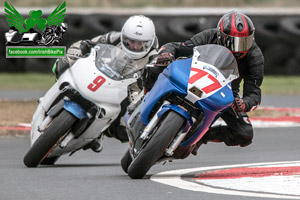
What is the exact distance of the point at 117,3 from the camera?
2953 centimetres

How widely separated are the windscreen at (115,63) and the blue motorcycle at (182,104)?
131 centimetres

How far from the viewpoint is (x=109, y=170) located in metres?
7.74

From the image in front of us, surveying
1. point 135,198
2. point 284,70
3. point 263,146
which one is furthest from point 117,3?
point 135,198

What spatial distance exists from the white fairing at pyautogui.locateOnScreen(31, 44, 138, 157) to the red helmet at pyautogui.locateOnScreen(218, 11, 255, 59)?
133 cm

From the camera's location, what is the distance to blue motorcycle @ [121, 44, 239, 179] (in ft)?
21.2

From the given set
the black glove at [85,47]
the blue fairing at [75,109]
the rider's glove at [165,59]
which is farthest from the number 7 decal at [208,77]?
the black glove at [85,47]

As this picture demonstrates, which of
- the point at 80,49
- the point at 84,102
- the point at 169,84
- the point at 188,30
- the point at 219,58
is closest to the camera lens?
the point at 169,84

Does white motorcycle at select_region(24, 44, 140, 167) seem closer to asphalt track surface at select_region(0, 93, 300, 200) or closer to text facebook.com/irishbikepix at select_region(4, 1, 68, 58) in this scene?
asphalt track surface at select_region(0, 93, 300, 200)

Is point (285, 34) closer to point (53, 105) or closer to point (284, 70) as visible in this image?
point (284, 70)

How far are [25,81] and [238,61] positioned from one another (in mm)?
13965

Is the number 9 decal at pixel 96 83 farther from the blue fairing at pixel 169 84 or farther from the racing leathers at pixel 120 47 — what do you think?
the blue fairing at pixel 169 84

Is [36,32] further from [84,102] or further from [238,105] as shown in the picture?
[238,105]

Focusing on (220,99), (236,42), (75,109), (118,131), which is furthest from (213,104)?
(118,131)

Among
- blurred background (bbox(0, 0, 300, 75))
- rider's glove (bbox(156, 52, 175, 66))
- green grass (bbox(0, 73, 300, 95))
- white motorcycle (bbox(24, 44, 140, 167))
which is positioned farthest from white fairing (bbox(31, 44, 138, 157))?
blurred background (bbox(0, 0, 300, 75))
